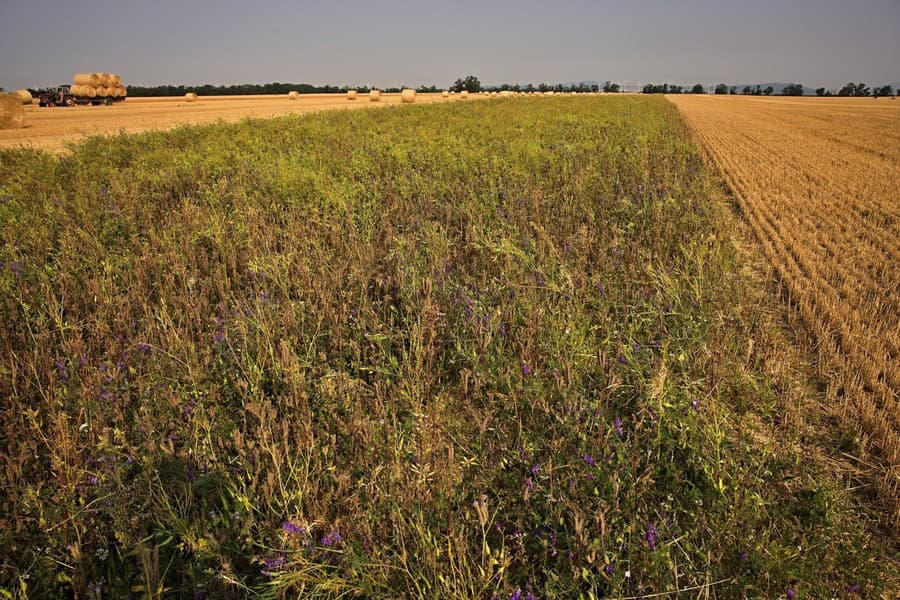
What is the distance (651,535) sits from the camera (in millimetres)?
1805

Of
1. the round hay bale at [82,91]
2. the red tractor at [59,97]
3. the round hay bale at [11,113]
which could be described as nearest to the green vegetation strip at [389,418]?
the round hay bale at [11,113]

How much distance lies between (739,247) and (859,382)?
3510mm

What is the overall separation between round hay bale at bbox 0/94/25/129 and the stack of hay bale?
19329mm

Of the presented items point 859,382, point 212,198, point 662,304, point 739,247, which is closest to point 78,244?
point 212,198

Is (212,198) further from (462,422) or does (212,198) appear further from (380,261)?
(462,422)

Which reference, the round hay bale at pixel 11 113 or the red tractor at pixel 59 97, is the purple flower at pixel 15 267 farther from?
the red tractor at pixel 59 97

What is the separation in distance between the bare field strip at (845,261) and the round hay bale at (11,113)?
26.2 m

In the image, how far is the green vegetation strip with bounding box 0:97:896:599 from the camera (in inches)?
70.3

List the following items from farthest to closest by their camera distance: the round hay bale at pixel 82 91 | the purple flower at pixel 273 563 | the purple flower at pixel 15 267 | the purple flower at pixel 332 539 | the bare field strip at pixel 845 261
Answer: the round hay bale at pixel 82 91 → the purple flower at pixel 15 267 → the bare field strip at pixel 845 261 → the purple flower at pixel 332 539 → the purple flower at pixel 273 563

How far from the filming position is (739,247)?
6289 millimetres

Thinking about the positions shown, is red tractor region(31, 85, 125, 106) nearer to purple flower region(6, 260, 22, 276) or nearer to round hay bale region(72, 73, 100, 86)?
round hay bale region(72, 73, 100, 86)

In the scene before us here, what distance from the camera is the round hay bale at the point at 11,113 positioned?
1819 cm

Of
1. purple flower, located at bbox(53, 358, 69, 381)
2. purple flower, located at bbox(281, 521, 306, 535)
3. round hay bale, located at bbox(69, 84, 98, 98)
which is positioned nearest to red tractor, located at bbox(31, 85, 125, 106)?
round hay bale, located at bbox(69, 84, 98, 98)

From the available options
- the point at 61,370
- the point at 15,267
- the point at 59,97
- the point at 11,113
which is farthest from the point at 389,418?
the point at 59,97
